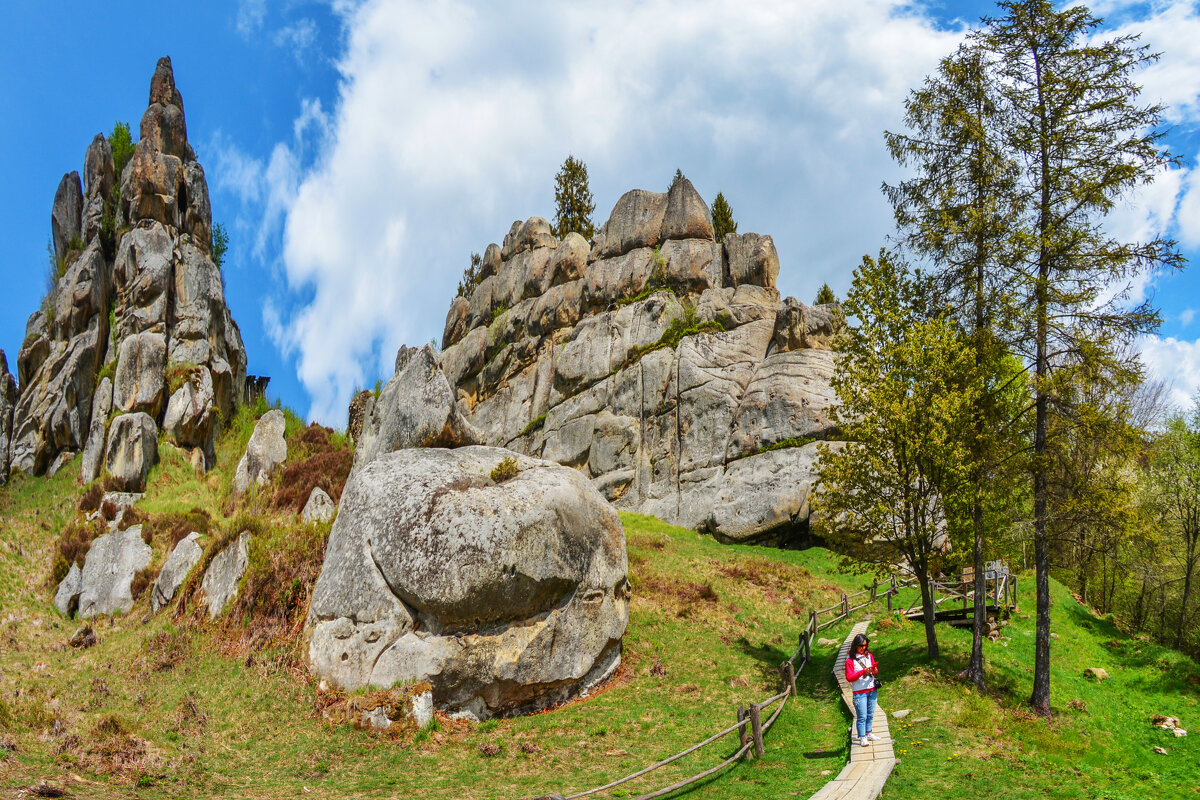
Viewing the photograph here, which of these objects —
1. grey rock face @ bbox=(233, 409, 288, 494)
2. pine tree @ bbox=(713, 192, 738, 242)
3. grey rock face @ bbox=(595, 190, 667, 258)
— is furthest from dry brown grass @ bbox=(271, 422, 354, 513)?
pine tree @ bbox=(713, 192, 738, 242)

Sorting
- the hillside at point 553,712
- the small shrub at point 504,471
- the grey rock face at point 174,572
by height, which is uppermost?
the small shrub at point 504,471

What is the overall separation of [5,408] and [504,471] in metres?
34.8

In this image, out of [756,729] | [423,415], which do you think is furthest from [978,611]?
[423,415]

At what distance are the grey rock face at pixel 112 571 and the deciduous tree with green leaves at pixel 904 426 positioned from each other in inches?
1097

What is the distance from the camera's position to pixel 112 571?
29.6 meters

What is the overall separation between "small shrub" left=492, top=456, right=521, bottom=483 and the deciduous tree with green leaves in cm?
1047

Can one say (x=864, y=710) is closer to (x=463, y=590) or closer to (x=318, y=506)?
(x=463, y=590)

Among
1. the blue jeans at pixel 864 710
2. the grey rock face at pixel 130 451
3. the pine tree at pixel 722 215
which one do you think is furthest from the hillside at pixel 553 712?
the pine tree at pixel 722 215

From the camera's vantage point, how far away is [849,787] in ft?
45.9

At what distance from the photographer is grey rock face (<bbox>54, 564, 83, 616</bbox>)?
28.7 metres

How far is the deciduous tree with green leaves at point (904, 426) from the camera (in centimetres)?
2256

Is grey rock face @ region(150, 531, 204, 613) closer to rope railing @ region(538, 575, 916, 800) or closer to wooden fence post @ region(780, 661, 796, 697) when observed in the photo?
rope railing @ region(538, 575, 916, 800)

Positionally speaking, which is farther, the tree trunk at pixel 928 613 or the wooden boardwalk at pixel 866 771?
the tree trunk at pixel 928 613

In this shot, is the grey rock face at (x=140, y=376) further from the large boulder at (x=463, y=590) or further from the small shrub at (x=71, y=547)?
the large boulder at (x=463, y=590)
